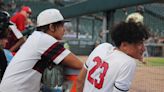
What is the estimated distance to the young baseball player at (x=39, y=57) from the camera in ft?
10.6

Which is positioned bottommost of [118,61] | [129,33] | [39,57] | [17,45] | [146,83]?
[146,83]

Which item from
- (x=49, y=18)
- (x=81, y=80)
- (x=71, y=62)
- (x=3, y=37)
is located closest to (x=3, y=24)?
(x=3, y=37)

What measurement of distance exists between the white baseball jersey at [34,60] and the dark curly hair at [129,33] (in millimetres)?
592

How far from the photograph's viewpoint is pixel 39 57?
3.26m

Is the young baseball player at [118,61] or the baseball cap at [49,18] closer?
the young baseball player at [118,61]

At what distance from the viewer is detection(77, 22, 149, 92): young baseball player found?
2.65m

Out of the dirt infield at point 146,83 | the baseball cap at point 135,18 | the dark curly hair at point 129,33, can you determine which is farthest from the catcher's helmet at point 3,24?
the dirt infield at point 146,83

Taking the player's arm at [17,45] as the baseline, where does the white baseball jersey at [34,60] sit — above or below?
above

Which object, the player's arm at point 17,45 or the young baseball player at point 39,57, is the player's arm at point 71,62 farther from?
the player's arm at point 17,45

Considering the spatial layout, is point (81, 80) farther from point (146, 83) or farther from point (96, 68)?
point (146, 83)

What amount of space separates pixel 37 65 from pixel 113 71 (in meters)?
0.81

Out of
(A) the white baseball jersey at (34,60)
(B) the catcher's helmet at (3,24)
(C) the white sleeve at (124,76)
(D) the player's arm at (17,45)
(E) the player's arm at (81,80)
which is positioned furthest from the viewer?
(D) the player's arm at (17,45)

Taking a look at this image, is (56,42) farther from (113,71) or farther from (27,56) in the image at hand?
(113,71)

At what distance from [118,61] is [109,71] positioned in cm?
9
